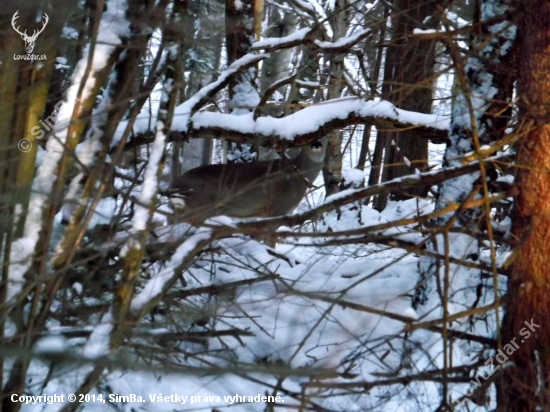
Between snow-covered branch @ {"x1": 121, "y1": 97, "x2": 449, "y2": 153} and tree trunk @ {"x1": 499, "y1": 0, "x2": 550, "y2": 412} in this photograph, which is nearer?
tree trunk @ {"x1": 499, "y1": 0, "x2": 550, "y2": 412}

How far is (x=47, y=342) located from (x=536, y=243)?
2.62 meters

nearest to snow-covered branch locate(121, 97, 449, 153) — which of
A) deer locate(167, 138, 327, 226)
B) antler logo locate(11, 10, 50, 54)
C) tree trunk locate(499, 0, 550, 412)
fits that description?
deer locate(167, 138, 327, 226)

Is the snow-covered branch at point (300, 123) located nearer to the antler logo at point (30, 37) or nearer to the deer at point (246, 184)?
the deer at point (246, 184)

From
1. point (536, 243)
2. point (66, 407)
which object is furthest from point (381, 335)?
point (66, 407)

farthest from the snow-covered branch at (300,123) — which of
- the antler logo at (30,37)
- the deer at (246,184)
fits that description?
the antler logo at (30,37)

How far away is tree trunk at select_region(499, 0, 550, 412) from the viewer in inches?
155

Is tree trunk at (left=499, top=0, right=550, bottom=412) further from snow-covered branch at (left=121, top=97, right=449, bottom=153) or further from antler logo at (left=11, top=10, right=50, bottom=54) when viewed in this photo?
antler logo at (left=11, top=10, right=50, bottom=54)

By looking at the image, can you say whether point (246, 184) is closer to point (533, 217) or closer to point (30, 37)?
point (533, 217)

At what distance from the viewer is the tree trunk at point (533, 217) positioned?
3.94m

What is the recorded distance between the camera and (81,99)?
11.1ft

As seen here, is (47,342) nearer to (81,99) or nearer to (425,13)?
(81,99)

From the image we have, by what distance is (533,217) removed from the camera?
4.05m

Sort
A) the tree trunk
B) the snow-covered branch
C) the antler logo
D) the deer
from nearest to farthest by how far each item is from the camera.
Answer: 1. the antler logo
2. the tree trunk
3. the snow-covered branch
4. the deer

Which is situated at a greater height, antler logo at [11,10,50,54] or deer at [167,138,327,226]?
deer at [167,138,327,226]
